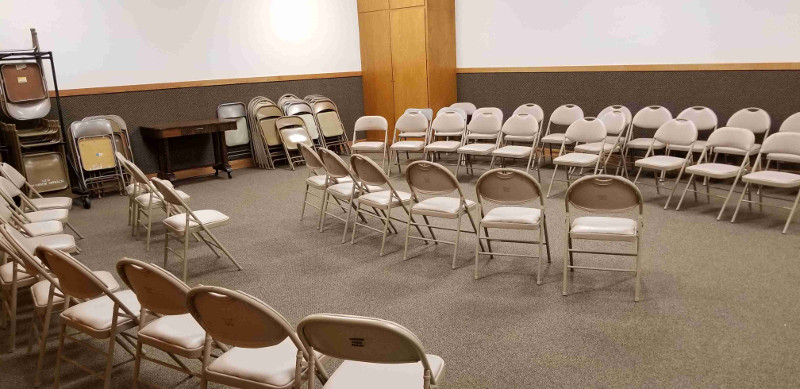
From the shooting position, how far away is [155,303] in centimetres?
272

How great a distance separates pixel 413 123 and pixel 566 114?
2.10 metres

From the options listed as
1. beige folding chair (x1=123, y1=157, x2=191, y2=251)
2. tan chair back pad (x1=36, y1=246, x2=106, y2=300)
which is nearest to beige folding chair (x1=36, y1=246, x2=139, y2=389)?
tan chair back pad (x1=36, y1=246, x2=106, y2=300)

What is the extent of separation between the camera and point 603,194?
13.3 ft

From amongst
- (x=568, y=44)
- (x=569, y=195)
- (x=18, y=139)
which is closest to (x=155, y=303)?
(x=569, y=195)

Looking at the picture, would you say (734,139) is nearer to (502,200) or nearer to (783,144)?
(783,144)

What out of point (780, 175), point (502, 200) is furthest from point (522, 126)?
point (502, 200)

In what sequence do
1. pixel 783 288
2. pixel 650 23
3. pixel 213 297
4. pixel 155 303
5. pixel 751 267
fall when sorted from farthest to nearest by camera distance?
pixel 650 23, pixel 751 267, pixel 783 288, pixel 155 303, pixel 213 297

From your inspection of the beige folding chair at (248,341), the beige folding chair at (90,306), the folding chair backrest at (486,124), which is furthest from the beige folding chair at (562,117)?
the beige folding chair at (248,341)

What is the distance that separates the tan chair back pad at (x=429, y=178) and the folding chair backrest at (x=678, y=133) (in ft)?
10.8

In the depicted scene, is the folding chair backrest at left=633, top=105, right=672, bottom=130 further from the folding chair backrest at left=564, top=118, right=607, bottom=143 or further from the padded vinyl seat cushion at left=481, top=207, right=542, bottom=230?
the padded vinyl seat cushion at left=481, top=207, right=542, bottom=230

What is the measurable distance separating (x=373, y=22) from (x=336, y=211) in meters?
5.05

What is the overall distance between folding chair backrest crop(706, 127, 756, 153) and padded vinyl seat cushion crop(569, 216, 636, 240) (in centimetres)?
260

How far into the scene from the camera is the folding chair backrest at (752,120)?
264 inches

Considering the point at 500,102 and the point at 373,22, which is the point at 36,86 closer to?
the point at 373,22
